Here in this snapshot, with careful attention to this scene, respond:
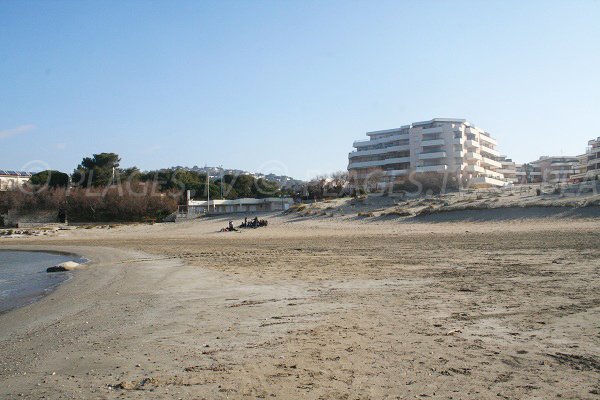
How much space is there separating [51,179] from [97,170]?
694 cm

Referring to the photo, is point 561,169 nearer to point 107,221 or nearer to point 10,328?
point 107,221

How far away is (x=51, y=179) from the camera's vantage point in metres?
76.7

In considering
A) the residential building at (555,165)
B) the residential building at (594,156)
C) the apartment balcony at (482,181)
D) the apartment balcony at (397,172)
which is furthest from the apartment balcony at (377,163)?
the residential building at (555,165)

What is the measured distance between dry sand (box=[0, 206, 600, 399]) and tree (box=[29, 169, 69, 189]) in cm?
6688

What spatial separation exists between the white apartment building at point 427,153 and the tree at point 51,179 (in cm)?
4527

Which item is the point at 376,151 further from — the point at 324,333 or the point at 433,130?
the point at 324,333

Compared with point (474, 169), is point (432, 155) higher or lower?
higher

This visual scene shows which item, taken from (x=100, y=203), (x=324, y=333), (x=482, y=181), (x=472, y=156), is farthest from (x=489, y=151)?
(x=324, y=333)

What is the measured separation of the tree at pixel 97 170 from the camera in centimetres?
7825

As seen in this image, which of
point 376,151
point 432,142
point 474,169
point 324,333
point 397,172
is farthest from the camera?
point 376,151

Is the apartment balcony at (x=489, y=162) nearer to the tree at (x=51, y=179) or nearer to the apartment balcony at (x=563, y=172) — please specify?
the apartment balcony at (x=563, y=172)

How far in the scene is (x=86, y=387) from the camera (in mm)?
5406

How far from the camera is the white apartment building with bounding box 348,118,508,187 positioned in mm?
75875

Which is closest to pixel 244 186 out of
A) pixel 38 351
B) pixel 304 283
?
pixel 304 283
